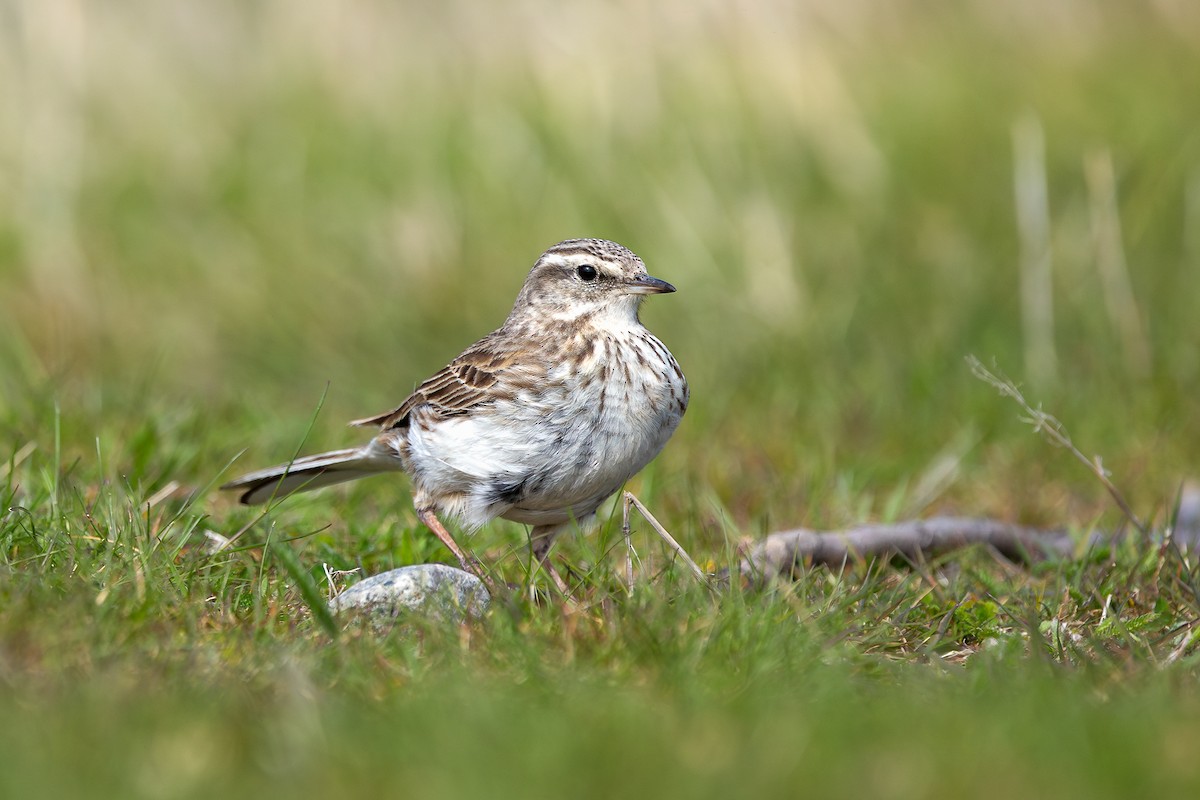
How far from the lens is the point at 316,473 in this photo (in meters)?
5.68

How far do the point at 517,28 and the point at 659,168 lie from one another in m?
1.72

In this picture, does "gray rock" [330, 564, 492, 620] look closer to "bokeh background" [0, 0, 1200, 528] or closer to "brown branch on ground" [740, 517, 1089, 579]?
"brown branch on ground" [740, 517, 1089, 579]

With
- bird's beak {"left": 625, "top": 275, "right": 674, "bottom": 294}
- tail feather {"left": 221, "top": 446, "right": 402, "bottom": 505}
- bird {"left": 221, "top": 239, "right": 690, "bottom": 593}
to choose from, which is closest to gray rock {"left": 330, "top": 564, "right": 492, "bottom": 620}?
bird {"left": 221, "top": 239, "right": 690, "bottom": 593}

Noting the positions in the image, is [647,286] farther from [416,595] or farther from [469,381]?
[416,595]

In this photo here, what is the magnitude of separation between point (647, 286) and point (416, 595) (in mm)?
1829

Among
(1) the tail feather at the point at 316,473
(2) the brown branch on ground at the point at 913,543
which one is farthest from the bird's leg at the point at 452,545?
(2) the brown branch on ground at the point at 913,543

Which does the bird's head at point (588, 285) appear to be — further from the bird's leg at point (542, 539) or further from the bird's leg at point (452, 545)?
the bird's leg at point (452, 545)

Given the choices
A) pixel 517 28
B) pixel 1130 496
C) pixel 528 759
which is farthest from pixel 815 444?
→ pixel 517 28

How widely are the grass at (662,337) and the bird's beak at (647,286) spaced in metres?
0.87

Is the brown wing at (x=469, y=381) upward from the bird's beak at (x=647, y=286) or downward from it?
downward

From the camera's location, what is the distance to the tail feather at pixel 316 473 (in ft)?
18.2

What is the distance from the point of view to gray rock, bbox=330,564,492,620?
4211 millimetres

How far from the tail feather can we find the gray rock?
114 centimetres

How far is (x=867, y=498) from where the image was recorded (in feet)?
20.6
